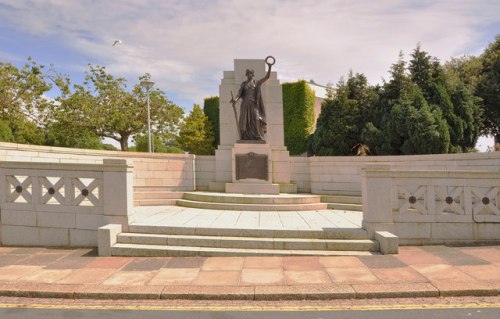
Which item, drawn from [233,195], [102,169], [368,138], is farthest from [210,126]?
[102,169]

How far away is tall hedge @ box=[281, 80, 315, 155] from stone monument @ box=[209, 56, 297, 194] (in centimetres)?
1566

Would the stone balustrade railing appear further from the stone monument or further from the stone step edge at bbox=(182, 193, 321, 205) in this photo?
the stone monument

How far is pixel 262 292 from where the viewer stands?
500cm

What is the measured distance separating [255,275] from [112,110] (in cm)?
2739

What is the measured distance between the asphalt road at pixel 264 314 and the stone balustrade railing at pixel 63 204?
3016 millimetres

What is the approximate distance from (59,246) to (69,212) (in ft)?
2.57

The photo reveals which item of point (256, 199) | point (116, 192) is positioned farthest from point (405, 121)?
point (116, 192)

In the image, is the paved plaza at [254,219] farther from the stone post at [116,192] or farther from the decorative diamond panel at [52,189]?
the decorative diamond panel at [52,189]

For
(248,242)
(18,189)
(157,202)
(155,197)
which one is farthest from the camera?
(155,197)

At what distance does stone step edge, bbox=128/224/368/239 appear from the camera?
7355 mm

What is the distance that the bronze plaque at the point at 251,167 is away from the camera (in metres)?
13.1

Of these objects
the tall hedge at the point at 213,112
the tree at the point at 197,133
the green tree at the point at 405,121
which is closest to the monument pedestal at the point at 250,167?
the green tree at the point at 405,121

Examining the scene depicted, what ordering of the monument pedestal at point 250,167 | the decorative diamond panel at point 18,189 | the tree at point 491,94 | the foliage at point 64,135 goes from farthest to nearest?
1. the foliage at point 64,135
2. the tree at point 491,94
3. the monument pedestal at point 250,167
4. the decorative diamond panel at point 18,189

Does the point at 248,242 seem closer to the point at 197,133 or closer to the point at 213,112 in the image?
the point at 197,133
